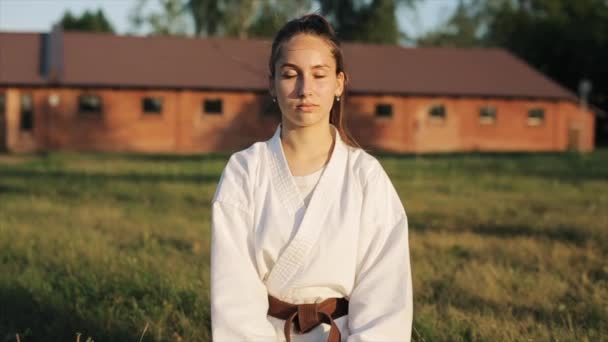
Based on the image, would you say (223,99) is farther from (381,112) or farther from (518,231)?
(518,231)

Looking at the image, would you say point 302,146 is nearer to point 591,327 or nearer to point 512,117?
point 591,327

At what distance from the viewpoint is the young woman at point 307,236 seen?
298 cm

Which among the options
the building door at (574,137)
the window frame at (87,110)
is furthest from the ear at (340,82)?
the building door at (574,137)

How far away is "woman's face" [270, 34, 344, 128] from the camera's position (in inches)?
121

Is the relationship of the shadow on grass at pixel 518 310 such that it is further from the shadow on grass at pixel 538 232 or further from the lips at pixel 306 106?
the shadow on grass at pixel 538 232

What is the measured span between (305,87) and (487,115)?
38375 mm

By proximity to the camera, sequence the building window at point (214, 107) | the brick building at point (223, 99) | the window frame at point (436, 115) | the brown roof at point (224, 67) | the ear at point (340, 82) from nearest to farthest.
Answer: the ear at point (340, 82) → the brick building at point (223, 99) → the brown roof at point (224, 67) → the building window at point (214, 107) → the window frame at point (436, 115)

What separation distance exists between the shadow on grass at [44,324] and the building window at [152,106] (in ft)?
104

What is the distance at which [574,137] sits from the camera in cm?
4144

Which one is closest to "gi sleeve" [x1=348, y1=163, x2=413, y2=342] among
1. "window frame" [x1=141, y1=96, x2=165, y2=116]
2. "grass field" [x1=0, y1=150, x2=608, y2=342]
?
"grass field" [x1=0, y1=150, x2=608, y2=342]

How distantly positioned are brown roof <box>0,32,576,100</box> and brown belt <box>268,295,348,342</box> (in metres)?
32.4

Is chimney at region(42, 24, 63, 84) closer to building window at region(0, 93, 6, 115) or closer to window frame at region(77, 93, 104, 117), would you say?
window frame at region(77, 93, 104, 117)

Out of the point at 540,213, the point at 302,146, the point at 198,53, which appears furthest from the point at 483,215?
the point at 198,53

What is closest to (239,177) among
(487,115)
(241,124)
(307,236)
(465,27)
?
(307,236)
